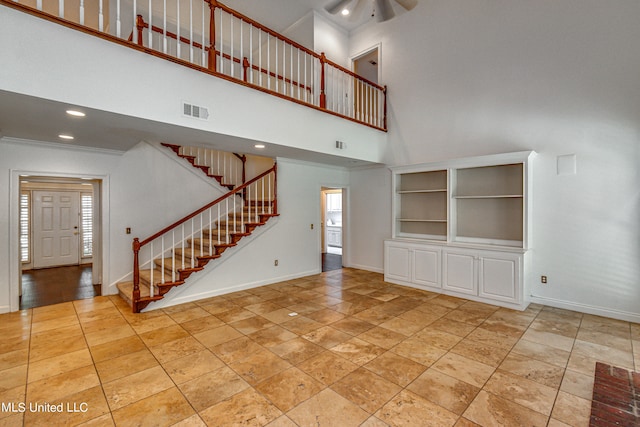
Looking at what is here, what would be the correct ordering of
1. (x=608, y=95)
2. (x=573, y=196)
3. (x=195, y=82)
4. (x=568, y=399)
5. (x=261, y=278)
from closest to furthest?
1. (x=568, y=399)
2. (x=195, y=82)
3. (x=608, y=95)
4. (x=573, y=196)
5. (x=261, y=278)

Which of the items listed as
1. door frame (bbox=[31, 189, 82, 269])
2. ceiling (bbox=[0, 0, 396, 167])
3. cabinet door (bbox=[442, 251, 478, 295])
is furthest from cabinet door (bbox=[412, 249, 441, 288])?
door frame (bbox=[31, 189, 82, 269])

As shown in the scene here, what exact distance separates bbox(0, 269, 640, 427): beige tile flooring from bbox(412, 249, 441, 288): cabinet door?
76 centimetres

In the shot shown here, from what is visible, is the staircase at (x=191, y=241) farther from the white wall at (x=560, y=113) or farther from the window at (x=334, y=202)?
the window at (x=334, y=202)

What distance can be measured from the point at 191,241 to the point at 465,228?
5.07m

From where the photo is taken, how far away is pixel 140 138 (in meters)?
4.30

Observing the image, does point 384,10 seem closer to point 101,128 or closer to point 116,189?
point 101,128

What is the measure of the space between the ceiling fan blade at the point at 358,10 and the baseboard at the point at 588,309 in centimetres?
516

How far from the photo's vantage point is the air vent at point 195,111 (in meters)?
3.50

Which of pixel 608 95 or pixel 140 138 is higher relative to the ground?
pixel 608 95

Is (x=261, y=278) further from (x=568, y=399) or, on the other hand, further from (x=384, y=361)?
(x=568, y=399)

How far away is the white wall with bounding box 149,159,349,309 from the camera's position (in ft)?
16.7

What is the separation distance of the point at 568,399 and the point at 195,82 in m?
4.81

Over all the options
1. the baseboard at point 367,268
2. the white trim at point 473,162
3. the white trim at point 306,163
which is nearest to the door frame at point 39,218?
the white trim at point 306,163

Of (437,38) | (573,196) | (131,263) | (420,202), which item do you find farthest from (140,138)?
(573,196)
